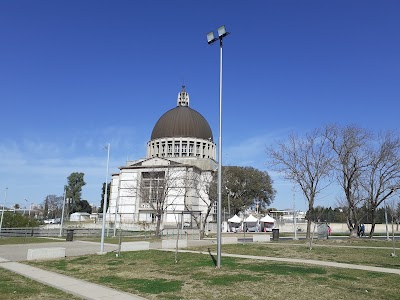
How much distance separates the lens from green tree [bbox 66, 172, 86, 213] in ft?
406

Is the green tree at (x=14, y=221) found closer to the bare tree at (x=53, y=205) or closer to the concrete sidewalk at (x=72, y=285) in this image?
the concrete sidewalk at (x=72, y=285)

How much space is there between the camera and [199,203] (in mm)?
93625

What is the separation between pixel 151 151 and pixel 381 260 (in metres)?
91.7

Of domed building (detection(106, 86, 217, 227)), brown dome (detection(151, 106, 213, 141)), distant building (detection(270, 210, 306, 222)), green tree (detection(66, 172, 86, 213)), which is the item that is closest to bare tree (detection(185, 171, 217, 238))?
domed building (detection(106, 86, 217, 227))

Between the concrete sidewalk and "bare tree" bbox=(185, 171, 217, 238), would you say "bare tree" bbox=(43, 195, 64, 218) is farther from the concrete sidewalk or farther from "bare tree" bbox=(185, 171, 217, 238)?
the concrete sidewalk

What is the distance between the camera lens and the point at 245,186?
87938 millimetres

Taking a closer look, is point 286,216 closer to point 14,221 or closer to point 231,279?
point 14,221

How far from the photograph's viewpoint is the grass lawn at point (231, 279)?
9.95 metres

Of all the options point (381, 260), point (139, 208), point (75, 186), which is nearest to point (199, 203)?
point (139, 208)

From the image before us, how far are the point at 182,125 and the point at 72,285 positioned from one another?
3655 inches

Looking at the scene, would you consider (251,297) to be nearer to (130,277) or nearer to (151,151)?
(130,277)

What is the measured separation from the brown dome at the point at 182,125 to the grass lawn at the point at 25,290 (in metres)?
90.7

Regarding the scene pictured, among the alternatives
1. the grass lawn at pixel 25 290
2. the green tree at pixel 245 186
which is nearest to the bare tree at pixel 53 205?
the green tree at pixel 245 186

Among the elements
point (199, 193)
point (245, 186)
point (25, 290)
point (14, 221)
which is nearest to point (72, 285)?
point (25, 290)
